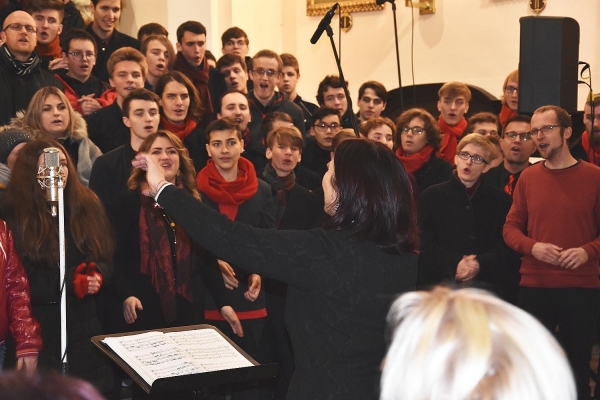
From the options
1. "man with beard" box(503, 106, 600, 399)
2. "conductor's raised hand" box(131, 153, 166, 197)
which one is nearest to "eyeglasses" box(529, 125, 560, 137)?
"man with beard" box(503, 106, 600, 399)

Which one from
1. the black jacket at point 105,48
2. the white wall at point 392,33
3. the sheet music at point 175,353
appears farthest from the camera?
the white wall at point 392,33

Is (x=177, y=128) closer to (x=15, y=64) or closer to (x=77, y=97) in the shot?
(x=77, y=97)

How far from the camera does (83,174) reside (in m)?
4.75

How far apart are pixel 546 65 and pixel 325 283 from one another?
3.45 m

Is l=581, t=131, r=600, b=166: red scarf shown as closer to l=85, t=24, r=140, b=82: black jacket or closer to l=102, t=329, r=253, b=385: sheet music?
l=102, t=329, r=253, b=385: sheet music

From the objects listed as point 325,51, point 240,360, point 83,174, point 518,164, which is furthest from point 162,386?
point 325,51

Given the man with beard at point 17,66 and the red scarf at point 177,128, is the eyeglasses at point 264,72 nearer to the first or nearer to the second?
the red scarf at point 177,128

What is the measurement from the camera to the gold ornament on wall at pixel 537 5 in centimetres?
830

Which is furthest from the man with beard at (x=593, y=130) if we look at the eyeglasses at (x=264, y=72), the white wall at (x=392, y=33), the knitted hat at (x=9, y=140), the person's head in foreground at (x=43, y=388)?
the person's head in foreground at (x=43, y=388)

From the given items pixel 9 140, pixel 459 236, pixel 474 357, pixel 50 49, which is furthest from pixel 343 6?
pixel 474 357

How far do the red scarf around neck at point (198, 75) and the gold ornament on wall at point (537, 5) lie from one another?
3726 millimetres

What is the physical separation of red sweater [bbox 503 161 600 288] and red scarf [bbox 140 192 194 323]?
191 cm

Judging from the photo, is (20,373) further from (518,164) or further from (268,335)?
(518,164)

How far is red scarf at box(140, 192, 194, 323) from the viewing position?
13.5 ft
